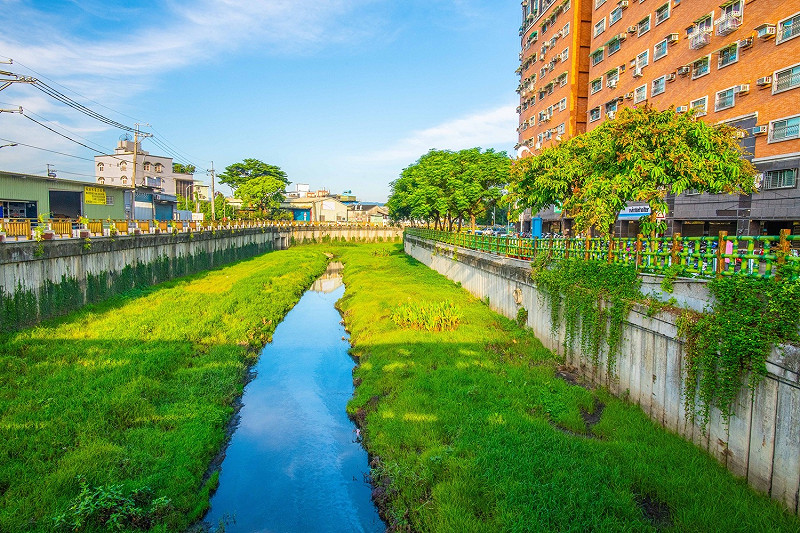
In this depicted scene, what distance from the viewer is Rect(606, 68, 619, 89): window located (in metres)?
38.8

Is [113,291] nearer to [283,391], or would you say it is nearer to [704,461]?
[283,391]

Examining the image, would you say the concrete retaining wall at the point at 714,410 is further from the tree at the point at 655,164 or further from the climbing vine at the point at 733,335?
the tree at the point at 655,164

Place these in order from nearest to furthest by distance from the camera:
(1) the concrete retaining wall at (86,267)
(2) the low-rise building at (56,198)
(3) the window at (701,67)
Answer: (1) the concrete retaining wall at (86,267) → (3) the window at (701,67) → (2) the low-rise building at (56,198)

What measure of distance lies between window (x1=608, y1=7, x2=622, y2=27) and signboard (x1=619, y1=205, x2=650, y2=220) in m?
15.7

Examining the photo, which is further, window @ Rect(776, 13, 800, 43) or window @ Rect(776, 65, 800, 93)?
window @ Rect(776, 65, 800, 93)

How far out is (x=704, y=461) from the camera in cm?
909

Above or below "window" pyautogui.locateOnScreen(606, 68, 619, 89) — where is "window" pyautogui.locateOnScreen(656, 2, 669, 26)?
above

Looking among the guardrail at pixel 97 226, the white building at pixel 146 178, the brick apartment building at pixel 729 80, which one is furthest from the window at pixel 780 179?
the white building at pixel 146 178

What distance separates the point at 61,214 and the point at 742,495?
4924 centimetres

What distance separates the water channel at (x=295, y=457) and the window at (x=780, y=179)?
923 inches

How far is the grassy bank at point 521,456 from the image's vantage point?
7863mm

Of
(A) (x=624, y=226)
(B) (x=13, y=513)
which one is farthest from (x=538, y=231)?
(B) (x=13, y=513)

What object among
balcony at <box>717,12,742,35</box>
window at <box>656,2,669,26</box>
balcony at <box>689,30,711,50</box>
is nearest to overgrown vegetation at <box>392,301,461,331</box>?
balcony at <box>717,12,742,35</box>

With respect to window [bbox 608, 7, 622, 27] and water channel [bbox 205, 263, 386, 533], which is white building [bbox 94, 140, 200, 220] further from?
window [bbox 608, 7, 622, 27]
